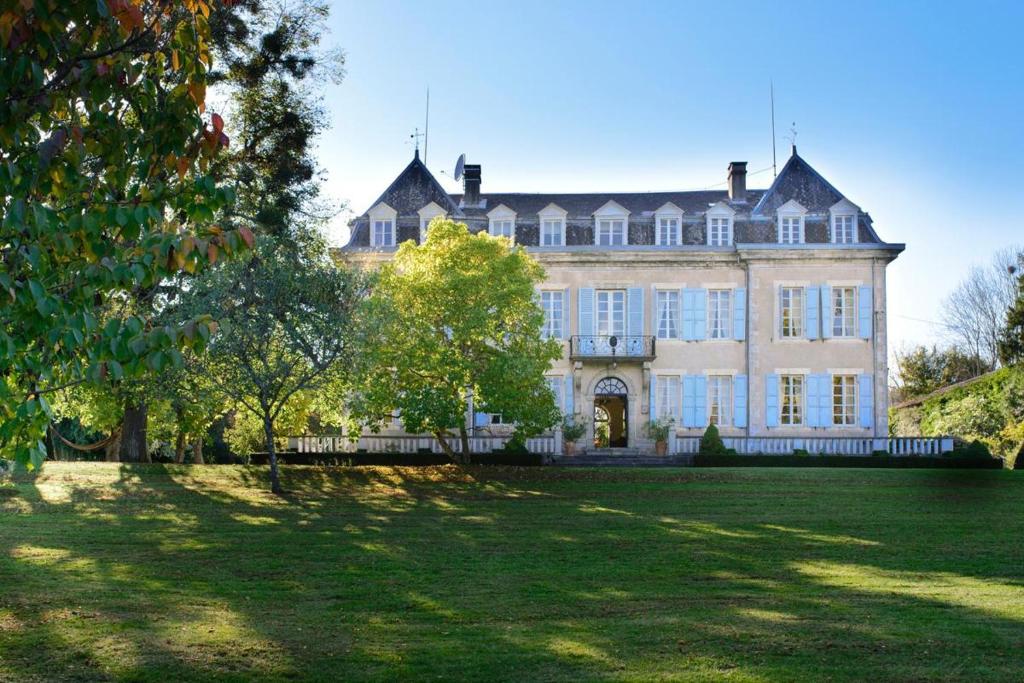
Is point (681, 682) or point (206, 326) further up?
point (206, 326)

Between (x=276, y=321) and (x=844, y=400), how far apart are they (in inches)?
774

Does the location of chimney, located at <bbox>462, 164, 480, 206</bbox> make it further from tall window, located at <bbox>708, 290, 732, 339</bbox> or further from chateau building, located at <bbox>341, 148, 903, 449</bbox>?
tall window, located at <bbox>708, 290, 732, 339</bbox>

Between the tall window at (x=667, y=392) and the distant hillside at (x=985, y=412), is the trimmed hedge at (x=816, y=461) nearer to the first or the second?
the distant hillside at (x=985, y=412)

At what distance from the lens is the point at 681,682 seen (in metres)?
8.27

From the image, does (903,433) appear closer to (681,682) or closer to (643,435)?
(643,435)

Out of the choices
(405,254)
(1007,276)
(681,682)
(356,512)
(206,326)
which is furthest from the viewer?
(1007,276)

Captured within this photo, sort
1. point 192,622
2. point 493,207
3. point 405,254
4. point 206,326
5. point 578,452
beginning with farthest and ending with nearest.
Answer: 1. point 493,207
2. point 578,452
3. point 405,254
4. point 192,622
5. point 206,326

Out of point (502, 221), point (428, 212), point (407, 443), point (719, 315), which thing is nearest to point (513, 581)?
point (407, 443)

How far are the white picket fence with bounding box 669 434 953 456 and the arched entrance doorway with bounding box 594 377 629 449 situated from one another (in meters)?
2.61

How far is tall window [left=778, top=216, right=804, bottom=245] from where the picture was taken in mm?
33688

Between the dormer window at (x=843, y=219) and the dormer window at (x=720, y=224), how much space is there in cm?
315

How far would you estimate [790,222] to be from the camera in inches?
1330

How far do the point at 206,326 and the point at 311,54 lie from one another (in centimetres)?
1885

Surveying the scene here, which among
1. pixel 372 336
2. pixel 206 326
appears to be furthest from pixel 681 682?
pixel 372 336
